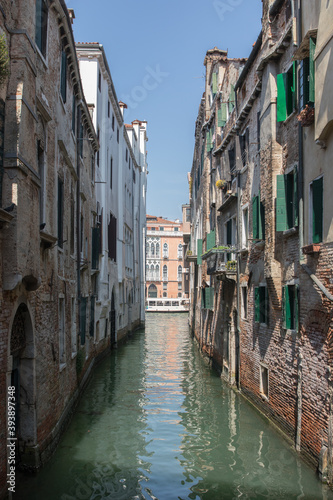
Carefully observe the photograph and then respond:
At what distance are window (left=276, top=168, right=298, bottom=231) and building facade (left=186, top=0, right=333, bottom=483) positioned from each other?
0.02m

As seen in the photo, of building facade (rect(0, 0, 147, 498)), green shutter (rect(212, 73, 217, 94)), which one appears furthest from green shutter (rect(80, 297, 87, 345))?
green shutter (rect(212, 73, 217, 94))

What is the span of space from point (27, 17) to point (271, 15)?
21.1 feet

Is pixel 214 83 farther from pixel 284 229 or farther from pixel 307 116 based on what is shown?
pixel 307 116

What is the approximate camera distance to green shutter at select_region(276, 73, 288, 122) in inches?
418

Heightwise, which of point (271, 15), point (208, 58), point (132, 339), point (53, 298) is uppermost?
point (208, 58)

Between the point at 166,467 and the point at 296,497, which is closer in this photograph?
the point at 296,497

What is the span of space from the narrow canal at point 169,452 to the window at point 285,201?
423 centimetres

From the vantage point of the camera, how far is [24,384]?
799 centimetres

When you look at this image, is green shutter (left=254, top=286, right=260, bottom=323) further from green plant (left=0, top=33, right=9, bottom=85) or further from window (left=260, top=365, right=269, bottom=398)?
green plant (left=0, top=33, right=9, bottom=85)

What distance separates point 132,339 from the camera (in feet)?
108

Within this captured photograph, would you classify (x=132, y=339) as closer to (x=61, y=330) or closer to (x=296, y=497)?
(x=61, y=330)

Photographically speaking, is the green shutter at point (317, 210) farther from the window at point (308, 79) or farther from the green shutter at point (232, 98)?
the green shutter at point (232, 98)

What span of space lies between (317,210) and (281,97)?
3207 mm

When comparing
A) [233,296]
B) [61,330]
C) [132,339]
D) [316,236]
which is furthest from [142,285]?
[316,236]
